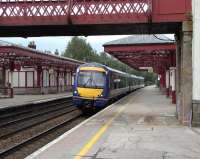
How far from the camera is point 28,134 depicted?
63.4 feet

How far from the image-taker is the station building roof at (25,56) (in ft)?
144

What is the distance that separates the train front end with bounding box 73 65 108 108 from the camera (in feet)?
88.6

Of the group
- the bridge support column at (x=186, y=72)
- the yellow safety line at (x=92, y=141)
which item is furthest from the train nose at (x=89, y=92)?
the bridge support column at (x=186, y=72)

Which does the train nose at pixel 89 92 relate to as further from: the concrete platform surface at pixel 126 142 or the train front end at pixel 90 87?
the concrete platform surface at pixel 126 142

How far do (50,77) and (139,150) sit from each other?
176 feet

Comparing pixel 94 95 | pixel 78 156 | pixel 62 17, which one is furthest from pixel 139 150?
pixel 94 95

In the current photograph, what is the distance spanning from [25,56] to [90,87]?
69.0ft

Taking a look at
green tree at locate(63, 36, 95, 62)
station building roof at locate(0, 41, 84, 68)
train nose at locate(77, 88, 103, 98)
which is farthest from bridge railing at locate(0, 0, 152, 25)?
green tree at locate(63, 36, 95, 62)

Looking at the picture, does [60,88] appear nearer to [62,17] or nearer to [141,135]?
[62,17]

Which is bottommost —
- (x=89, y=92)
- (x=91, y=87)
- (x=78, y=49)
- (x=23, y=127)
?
(x=23, y=127)

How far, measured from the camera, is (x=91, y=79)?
90.6 feet

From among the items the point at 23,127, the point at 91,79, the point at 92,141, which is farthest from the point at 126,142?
the point at 91,79

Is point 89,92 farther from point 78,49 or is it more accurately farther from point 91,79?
point 78,49

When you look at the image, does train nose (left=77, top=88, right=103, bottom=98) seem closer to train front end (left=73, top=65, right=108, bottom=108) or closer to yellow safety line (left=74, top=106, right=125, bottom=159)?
train front end (left=73, top=65, right=108, bottom=108)
